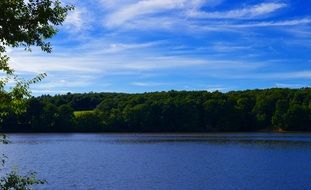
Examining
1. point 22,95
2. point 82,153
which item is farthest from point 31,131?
point 22,95

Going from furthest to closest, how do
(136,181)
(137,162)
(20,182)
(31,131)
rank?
(31,131) → (137,162) → (136,181) → (20,182)

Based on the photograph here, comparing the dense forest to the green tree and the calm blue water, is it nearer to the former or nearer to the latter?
the calm blue water

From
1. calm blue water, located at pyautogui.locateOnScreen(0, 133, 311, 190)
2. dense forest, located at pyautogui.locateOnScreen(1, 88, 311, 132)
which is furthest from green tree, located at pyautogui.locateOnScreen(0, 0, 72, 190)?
dense forest, located at pyautogui.locateOnScreen(1, 88, 311, 132)

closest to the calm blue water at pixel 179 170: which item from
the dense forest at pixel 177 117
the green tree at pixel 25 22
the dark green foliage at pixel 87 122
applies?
the green tree at pixel 25 22

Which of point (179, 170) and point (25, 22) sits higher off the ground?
point (25, 22)

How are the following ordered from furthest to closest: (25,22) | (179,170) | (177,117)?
(177,117)
(179,170)
(25,22)

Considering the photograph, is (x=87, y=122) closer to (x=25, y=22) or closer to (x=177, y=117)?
(x=177, y=117)

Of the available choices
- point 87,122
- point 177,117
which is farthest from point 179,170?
point 87,122

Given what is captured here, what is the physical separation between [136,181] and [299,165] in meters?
23.6

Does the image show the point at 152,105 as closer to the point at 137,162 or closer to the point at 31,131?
the point at 31,131

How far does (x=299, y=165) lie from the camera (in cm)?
6222

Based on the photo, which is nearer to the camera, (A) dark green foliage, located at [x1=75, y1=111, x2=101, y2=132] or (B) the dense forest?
(B) the dense forest

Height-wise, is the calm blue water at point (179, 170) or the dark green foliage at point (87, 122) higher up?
the dark green foliage at point (87, 122)

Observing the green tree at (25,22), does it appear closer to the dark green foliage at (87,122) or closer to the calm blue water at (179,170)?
the calm blue water at (179,170)
